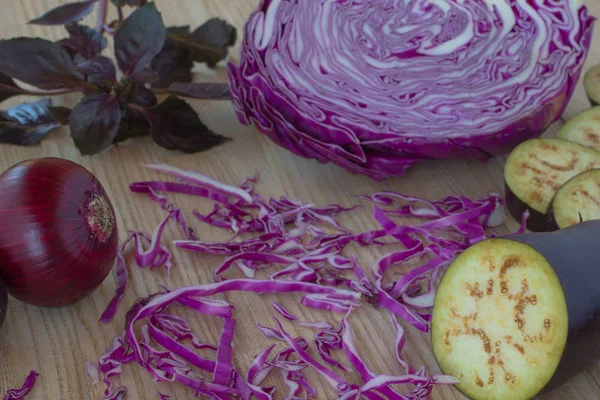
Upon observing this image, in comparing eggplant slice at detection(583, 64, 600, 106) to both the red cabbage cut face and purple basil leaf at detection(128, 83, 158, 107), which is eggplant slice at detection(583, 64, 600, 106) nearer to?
the red cabbage cut face

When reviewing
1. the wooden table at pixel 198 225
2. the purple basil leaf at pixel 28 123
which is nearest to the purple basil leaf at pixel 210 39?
the wooden table at pixel 198 225

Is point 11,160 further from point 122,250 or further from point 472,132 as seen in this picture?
point 472,132

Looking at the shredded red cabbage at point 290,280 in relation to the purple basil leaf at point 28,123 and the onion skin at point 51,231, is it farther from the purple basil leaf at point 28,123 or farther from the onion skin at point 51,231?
the purple basil leaf at point 28,123

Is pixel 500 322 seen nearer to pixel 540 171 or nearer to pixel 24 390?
pixel 540 171

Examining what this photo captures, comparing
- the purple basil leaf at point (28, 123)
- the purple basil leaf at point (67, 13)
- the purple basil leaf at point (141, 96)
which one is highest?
the purple basil leaf at point (67, 13)

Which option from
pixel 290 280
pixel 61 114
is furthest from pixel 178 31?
pixel 290 280

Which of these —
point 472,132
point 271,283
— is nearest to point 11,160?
point 271,283
